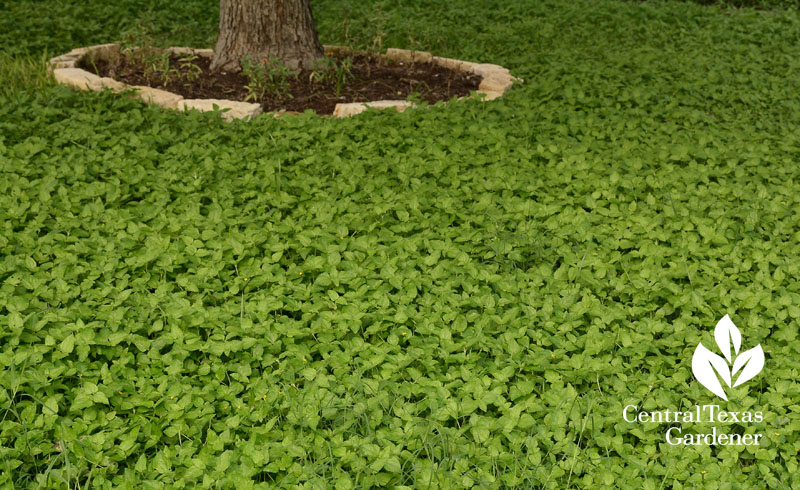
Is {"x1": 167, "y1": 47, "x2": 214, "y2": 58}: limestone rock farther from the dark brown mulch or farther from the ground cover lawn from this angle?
the ground cover lawn

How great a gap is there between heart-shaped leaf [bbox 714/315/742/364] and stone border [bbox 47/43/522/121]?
3.30 m

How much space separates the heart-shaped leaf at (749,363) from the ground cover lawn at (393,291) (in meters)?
0.05

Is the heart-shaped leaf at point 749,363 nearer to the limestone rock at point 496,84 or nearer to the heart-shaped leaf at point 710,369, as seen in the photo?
the heart-shaped leaf at point 710,369

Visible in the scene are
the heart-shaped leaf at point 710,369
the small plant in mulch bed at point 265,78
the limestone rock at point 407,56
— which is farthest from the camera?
the limestone rock at point 407,56

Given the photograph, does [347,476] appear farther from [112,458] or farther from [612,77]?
[612,77]

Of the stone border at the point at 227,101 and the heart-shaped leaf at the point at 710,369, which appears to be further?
the stone border at the point at 227,101

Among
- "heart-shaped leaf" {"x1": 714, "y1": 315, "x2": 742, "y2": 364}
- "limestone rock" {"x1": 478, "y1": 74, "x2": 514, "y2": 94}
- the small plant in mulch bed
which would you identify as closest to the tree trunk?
the small plant in mulch bed

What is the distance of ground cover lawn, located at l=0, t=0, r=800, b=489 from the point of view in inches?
102

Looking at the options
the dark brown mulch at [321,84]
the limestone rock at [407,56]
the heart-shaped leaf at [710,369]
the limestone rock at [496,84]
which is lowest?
the heart-shaped leaf at [710,369]

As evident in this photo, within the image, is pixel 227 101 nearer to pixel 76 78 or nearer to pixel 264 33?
pixel 264 33

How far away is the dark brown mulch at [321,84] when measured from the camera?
241 inches

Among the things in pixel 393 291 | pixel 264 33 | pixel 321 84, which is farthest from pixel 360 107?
pixel 393 291

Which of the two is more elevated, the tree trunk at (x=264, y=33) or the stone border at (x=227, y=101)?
the tree trunk at (x=264, y=33)

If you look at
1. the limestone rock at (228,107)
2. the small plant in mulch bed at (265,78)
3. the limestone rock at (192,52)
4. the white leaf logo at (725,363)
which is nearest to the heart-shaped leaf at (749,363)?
the white leaf logo at (725,363)
